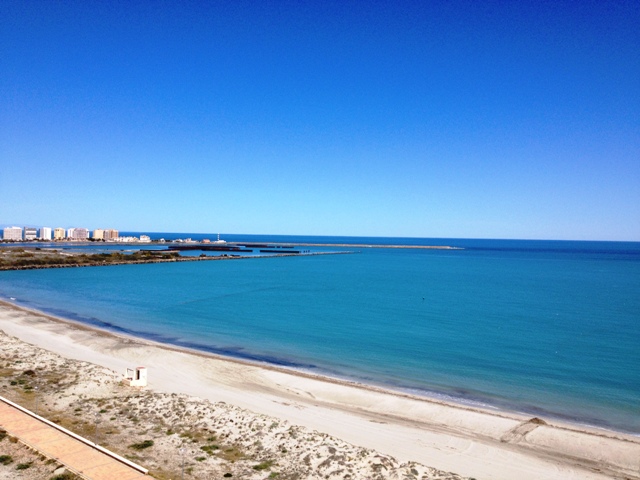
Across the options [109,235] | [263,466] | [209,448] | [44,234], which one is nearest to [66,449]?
[209,448]

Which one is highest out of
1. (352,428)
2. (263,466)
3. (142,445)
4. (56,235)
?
(56,235)

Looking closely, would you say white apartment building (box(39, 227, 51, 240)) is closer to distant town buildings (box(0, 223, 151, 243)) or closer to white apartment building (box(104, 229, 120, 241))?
distant town buildings (box(0, 223, 151, 243))

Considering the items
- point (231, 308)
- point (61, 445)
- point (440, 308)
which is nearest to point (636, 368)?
point (440, 308)

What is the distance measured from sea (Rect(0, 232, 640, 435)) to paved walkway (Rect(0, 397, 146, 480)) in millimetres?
11017

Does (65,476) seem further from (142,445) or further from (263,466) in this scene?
(263,466)

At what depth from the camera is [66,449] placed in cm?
974

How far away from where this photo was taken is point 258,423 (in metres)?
12.7

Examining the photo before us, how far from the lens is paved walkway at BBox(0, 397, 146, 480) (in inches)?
349

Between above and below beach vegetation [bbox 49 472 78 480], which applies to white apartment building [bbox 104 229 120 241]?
above

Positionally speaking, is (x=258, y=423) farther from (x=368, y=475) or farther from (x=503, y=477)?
(x=503, y=477)

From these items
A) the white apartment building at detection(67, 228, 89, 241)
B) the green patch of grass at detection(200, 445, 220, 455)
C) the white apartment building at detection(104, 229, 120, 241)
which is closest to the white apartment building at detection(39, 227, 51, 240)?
the white apartment building at detection(67, 228, 89, 241)

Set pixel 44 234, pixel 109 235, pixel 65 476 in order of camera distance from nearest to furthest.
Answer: pixel 65 476 < pixel 44 234 < pixel 109 235

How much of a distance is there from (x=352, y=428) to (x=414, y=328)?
17143 mm

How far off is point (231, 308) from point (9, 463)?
26399mm
